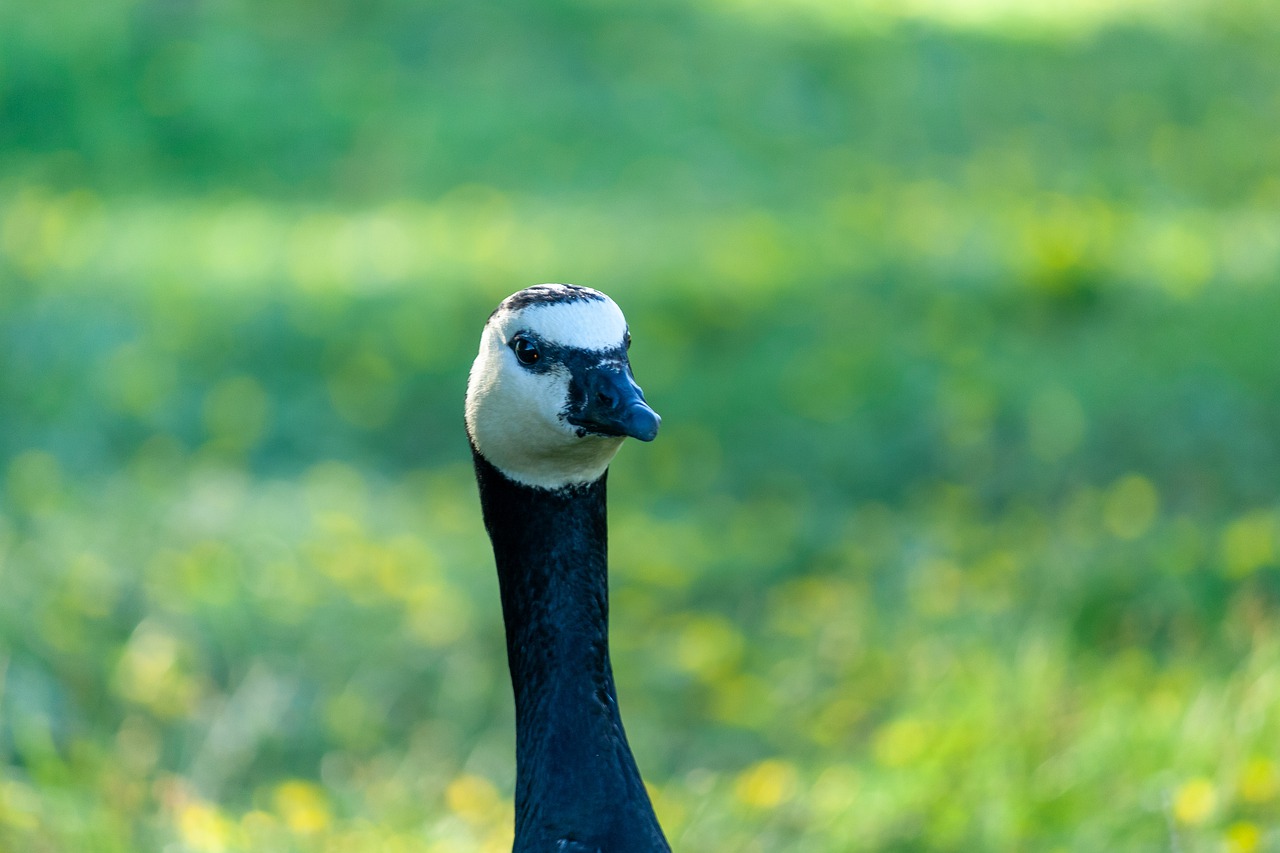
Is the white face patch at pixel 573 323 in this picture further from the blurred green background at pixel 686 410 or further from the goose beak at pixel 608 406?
the blurred green background at pixel 686 410

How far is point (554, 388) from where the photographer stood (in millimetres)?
2396

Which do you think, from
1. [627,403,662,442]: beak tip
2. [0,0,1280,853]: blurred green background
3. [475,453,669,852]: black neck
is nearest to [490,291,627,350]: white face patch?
[627,403,662,442]: beak tip

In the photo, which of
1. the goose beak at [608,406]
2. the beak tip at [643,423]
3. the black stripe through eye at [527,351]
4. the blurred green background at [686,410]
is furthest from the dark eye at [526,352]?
the blurred green background at [686,410]

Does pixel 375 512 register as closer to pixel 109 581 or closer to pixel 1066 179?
pixel 109 581

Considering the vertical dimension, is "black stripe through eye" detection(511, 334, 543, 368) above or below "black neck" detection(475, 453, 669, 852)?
above

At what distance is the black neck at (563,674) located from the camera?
2539 mm

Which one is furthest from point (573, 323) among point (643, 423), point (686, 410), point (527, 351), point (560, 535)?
point (686, 410)

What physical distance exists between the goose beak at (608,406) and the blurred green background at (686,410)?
163 cm

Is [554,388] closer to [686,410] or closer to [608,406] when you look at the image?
[608,406]

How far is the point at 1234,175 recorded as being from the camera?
33.1 ft

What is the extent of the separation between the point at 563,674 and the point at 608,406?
22.0 inches

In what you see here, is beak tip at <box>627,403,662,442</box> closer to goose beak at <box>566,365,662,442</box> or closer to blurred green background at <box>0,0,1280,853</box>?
goose beak at <box>566,365,662,442</box>

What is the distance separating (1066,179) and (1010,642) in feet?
20.3

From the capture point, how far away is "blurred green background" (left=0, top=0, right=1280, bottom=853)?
406 cm
